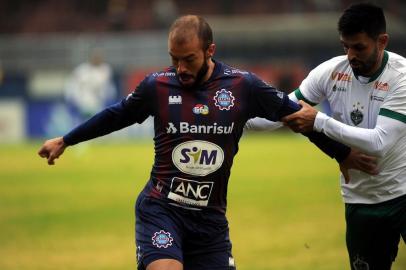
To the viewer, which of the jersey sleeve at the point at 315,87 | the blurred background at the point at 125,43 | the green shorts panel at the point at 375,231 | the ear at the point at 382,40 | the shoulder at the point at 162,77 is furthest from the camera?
the blurred background at the point at 125,43

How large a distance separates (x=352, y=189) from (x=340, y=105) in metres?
0.63

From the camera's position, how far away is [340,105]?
6.47 meters

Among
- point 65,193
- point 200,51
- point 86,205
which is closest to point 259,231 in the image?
point 86,205

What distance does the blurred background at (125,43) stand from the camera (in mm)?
37344

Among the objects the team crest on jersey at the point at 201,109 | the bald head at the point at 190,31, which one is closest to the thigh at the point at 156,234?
the team crest on jersey at the point at 201,109

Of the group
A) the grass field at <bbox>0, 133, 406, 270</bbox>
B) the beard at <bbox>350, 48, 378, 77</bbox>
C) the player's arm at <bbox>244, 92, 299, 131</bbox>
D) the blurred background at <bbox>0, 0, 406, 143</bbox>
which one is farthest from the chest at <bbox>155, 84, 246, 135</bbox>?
the blurred background at <bbox>0, 0, 406, 143</bbox>

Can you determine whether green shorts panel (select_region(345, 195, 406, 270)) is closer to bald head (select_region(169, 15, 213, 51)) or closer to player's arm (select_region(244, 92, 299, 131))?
player's arm (select_region(244, 92, 299, 131))

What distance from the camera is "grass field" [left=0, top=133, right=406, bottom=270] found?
1040 centimetres

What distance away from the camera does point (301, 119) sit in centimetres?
609

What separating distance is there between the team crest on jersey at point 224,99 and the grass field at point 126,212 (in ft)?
13.6

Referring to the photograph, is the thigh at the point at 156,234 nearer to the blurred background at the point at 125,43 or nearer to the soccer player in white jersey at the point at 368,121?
the soccer player in white jersey at the point at 368,121

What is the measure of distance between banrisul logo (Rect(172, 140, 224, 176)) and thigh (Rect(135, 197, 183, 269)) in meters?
0.33

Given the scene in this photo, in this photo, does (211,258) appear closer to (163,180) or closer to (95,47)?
(163,180)

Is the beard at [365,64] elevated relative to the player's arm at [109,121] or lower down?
elevated
